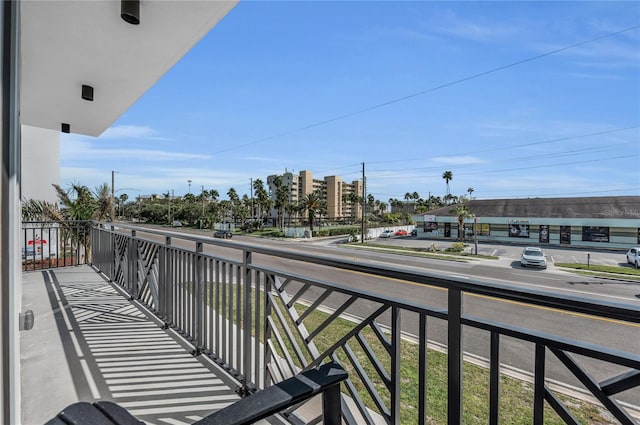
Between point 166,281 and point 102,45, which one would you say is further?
point 166,281

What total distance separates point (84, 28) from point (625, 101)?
16230 mm

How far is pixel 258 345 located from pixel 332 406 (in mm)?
1228

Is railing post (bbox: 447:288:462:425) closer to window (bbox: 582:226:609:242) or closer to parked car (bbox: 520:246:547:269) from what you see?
parked car (bbox: 520:246:547:269)

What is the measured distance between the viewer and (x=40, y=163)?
9.38m

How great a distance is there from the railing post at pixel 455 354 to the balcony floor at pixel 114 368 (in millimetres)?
1346

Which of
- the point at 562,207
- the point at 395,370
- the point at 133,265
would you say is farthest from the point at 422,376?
the point at 562,207

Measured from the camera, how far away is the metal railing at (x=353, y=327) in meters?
Result: 0.77

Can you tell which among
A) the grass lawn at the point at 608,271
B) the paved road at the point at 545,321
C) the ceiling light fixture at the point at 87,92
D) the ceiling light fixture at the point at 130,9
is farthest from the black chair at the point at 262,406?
the grass lawn at the point at 608,271

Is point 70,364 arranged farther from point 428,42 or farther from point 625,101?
point 625,101

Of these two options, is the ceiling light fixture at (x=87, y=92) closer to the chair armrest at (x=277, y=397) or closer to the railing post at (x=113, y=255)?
the railing post at (x=113, y=255)

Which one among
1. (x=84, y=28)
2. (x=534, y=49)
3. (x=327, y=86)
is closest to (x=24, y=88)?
(x=84, y=28)

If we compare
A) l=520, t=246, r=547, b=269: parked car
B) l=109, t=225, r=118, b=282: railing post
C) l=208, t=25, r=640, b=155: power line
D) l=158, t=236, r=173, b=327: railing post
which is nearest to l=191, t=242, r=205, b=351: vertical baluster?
l=158, t=236, r=173, b=327: railing post

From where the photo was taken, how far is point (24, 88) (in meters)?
3.04

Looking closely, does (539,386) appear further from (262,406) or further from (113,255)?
(113,255)
